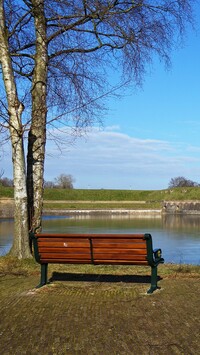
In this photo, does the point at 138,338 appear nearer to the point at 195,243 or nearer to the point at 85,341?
the point at 85,341

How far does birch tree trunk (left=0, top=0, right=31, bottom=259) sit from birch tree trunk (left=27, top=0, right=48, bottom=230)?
451 mm

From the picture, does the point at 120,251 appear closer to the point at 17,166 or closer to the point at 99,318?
the point at 99,318

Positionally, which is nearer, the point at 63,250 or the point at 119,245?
the point at 119,245

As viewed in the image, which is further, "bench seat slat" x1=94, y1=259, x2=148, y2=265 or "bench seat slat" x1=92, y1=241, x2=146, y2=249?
Answer: "bench seat slat" x1=94, y1=259, x2=148, y2=265

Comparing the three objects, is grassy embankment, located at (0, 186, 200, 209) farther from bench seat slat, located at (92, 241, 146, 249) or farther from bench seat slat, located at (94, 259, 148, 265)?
bench seat slat, located at (92, 241, 146, 249)

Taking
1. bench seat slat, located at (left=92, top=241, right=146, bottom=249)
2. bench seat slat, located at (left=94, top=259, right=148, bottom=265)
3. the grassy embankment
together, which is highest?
the grassy embankment

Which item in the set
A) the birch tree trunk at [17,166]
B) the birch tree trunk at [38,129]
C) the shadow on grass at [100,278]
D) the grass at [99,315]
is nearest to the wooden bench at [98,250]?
the grass at [99,315]

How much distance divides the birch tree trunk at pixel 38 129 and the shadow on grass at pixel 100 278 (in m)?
2.03

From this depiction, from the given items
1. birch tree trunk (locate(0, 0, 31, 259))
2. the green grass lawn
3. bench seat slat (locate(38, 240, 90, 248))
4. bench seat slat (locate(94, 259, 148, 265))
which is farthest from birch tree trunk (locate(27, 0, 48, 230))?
the green grass lawn

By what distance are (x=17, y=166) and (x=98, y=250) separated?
326cm

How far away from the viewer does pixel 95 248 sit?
21.3 feet

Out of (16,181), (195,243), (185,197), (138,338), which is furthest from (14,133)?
(185,197)

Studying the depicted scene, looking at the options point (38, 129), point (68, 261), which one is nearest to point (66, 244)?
point (68, 261)

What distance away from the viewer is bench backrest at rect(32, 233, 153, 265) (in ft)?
20.7
